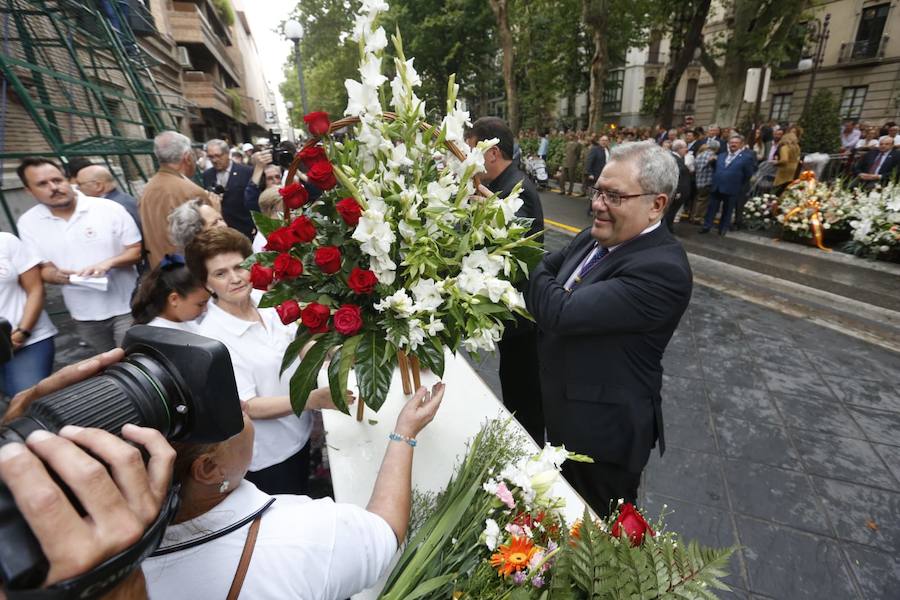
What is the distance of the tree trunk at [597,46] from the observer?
13016mm

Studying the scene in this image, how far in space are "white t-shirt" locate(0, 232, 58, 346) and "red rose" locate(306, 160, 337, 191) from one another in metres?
2.65

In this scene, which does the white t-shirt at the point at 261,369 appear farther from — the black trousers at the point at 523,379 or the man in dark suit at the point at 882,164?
the man in dark suit at the point at 882,164

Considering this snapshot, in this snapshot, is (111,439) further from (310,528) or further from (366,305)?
(366,305)

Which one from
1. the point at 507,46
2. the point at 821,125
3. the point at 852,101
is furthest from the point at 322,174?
the point at 852,101

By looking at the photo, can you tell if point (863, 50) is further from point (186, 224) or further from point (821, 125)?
point (186, 224)

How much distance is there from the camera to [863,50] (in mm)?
21797

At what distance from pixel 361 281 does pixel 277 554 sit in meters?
0.66

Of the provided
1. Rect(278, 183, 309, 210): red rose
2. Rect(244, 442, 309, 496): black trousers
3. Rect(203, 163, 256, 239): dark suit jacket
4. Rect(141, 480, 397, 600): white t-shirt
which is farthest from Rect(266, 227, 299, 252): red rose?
Rect(203, 163, 256, 239): dark suit jacket

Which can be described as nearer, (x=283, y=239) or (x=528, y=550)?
(x=528, y=550)

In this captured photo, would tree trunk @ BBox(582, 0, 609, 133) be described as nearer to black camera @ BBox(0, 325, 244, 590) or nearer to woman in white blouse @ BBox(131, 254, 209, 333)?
woman in white blouse @ BBox(131, 254, 209, 333)

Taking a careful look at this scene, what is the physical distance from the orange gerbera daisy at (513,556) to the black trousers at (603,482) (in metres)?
1.10

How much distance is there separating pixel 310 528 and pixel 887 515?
10.9ft

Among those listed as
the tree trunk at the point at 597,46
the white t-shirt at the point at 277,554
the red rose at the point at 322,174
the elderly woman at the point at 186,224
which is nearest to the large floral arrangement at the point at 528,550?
the white t-shirt at the point at 277,554

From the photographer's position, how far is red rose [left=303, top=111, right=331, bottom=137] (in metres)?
1.25
